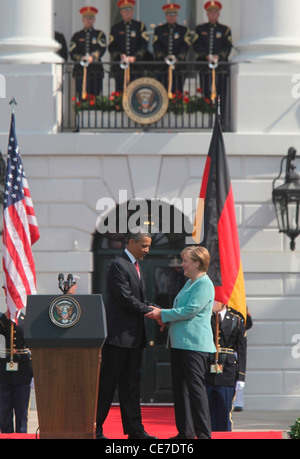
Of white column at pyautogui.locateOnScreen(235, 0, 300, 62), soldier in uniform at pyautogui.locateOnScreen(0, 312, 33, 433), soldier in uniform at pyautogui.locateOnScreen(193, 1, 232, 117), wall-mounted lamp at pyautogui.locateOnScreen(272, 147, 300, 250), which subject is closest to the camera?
soldier in uniform at pyautogui.locateOnScreen(0, 312, 33, 433)

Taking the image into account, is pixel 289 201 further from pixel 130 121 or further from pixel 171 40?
pixel 171 40

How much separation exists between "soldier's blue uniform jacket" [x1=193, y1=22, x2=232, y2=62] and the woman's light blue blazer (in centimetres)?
800

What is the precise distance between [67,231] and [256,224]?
2730 millimetres

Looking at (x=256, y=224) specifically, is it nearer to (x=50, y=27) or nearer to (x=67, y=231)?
(x=67, y=231)

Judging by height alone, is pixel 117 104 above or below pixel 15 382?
above

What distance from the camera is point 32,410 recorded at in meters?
16.1

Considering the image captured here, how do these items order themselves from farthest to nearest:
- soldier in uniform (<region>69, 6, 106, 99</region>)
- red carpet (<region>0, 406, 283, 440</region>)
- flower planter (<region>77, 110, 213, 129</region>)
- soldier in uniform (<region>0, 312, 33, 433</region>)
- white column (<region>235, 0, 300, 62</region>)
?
soldier in uniform (<region>69, 6, 106, 99</region>) < flower planter (<region>77, 110, 213, 129</region>) < white column (<region>235, 0, 300, 62</region>) < soldier in uniform (<region>0, 312, 33, 433</region>) < red carpet (<region>0, 406, 283, 440</region>)

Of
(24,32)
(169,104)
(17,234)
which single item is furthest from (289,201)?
(24,32)

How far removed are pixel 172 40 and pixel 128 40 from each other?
→ 67 centimetres

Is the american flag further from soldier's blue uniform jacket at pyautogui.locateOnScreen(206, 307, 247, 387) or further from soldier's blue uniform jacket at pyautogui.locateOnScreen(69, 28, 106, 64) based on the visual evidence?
soldier's blue uniform jacket at pyautogui.locateOnScreen(69, 28, 106, 64)

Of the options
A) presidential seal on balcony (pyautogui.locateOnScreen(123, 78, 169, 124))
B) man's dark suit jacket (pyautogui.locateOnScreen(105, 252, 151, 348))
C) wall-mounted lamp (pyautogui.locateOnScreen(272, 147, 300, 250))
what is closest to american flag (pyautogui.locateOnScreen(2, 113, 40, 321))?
presidential seal on balcony (pyautogui.locateOnScreen(123, 78, 169, 124))

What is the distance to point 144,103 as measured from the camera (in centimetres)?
1677

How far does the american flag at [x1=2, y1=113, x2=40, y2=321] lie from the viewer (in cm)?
1329
